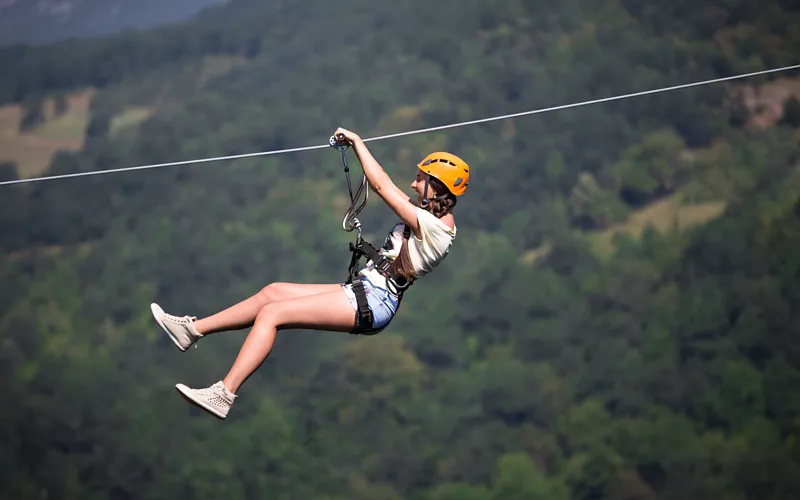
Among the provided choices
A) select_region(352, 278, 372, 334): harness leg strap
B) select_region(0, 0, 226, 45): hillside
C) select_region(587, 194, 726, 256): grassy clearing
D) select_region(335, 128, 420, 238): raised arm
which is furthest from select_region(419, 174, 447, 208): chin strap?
select_region(0, 0, 226, 45): hillside

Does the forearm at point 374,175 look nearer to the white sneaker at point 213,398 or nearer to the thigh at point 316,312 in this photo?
the thigh at point 316,312

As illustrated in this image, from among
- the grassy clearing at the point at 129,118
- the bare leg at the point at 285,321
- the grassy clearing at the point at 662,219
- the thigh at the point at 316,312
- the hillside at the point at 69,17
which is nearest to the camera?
the bare leg at the point at 285,321

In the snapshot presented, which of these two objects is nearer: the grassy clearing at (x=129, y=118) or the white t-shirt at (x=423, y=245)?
the white t-shirt at (x=423, y=245)

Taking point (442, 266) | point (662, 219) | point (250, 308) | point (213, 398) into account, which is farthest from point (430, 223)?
point (662, 219)

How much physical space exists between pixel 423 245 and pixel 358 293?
406 mm

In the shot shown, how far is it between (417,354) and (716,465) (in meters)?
13.9

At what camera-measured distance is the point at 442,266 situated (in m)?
63.2

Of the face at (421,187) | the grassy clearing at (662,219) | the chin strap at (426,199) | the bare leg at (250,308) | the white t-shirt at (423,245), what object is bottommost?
the bare leg at (250,308)

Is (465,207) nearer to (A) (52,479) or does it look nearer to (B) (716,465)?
(B) (716,465)

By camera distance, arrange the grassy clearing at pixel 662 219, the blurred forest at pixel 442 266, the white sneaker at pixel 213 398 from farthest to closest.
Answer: the grassy clearing at pixel 662 219, the blurred forest at pixel 442 266, the white sneaker at pixel 213 398

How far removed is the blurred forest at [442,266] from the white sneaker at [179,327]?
4231 centimetres

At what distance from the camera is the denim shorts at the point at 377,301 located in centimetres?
635

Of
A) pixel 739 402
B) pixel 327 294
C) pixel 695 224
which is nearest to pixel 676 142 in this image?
pixel 695 224

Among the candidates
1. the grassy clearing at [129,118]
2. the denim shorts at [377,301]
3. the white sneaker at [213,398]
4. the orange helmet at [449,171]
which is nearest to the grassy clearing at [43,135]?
the grassy clearing at [129,118]
